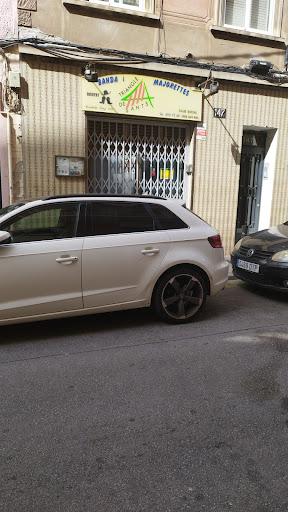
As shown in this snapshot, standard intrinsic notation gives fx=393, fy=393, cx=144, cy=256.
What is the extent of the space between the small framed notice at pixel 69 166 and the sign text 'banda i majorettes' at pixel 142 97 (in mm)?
1016

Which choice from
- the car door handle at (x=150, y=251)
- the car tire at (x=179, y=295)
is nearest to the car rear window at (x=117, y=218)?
the car door handle at (x=150, y=251)

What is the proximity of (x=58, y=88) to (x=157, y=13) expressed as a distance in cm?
263

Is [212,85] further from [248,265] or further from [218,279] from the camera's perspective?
[218,279]

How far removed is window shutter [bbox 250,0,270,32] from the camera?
9.09m

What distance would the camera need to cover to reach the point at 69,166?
7.84m

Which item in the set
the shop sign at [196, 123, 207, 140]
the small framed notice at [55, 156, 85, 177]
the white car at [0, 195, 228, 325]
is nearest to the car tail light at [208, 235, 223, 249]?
the white car at [0, 195, 228, 325]

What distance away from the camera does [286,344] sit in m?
4.29

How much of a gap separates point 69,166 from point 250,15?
5.57 meters

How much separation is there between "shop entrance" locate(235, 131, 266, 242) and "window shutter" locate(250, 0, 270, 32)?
238 centimetres

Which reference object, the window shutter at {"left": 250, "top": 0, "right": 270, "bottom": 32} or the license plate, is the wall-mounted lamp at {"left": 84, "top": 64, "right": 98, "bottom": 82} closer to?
the window shutter at {"left": 250, "top": 0, "right": 270, "bottom": 32}

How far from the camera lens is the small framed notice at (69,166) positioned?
25.5 ft

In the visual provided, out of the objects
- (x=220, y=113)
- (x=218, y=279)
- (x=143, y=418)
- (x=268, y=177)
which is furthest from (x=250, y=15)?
(x=143, y=418)

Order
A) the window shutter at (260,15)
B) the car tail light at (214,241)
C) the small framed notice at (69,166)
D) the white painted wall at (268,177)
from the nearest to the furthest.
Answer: the car tail light at (214,241) → the small framed notice at (69,166) → the window shutter at (260,15) → the white painted wall at (268,177)

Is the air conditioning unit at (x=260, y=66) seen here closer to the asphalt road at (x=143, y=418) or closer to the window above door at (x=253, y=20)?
the window above door at (x=253, y=20)
